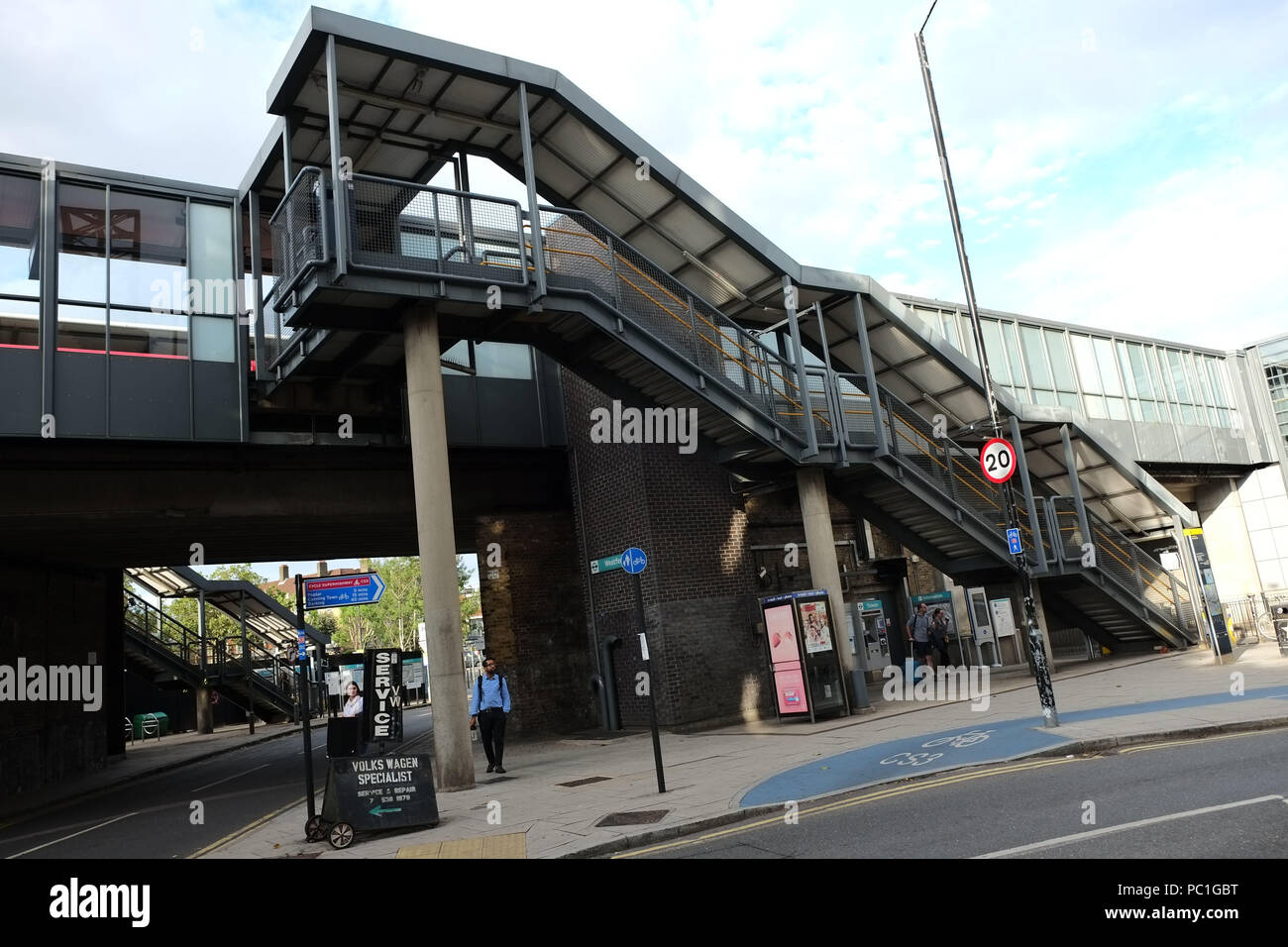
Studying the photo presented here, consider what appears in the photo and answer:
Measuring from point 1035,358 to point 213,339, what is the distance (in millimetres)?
24592

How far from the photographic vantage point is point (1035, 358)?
98.3ft

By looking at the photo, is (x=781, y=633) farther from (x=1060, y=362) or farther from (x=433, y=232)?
(x=1060, y=362)

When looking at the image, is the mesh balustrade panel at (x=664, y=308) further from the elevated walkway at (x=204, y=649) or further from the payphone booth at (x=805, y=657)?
the elevated walkway at (x=204, y=649)

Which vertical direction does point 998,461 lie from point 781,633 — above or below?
above

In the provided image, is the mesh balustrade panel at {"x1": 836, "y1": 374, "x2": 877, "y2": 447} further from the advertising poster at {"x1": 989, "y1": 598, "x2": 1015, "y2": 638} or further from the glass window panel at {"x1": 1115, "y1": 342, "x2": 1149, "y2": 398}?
the glass window panel at {"x1": 1115, "y1": 342, "x2": 1149, "y2": 398}

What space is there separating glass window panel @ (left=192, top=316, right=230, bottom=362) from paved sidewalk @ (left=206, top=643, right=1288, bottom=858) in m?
8.19

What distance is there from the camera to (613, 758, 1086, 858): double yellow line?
324 inches

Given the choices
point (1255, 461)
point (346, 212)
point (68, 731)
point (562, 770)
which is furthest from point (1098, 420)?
point (68, 731)

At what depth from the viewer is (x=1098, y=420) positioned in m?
30.7

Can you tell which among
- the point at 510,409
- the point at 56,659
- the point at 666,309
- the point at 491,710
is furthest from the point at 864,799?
the point at 56,659

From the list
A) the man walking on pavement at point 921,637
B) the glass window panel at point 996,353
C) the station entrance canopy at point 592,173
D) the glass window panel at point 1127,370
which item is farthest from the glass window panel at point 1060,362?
the man walking on pavement at point 921,637

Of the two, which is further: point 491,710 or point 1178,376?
point 1178,376

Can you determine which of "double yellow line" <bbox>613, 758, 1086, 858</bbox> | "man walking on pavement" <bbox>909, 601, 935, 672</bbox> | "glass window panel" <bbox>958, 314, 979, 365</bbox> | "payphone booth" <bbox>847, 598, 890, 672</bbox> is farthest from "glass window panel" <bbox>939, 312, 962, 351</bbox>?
"double yellow line" <bbox>613, 758, 1086, 858</bbox>
